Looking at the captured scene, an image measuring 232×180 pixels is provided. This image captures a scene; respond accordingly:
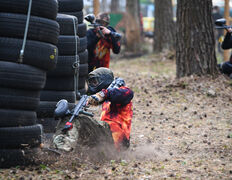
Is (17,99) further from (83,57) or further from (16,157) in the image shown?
(83,57)

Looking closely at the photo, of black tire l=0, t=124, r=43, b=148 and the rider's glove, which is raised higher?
the rider's glove

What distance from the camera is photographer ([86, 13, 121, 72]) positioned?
376 inches

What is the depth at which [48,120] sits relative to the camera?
732 centimetres

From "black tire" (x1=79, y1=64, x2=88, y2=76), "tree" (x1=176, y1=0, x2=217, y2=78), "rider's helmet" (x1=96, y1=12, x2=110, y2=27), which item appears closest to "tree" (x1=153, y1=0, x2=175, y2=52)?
"tree" (x1=176, y1=0, x2=217, y2=78)

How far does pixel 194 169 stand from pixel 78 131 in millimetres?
1529

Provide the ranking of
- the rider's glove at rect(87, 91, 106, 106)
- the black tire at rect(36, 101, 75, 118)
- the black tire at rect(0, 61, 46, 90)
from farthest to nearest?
1. the black tire at rect(36, 101, 75, 118)
2. the rider's glove at rect(87, 91, 106, 106)
3. the black tire at rect(0, 61, 46, 90)

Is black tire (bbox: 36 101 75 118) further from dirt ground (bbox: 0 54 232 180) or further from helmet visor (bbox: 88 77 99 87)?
dirt ground (bbox: 0 54 232 180)

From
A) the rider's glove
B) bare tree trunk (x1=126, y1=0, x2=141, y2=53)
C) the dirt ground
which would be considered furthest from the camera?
bare tree trunk (x1=126, y1=0, x2=141, y2=53)

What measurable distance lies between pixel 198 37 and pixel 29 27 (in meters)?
6.77

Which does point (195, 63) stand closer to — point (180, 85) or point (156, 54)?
point (180, 85)

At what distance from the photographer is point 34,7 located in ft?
16.9

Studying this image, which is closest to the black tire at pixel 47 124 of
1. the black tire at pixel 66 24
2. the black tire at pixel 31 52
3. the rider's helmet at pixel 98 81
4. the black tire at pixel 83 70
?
the rider's helmet at pixel 98 81

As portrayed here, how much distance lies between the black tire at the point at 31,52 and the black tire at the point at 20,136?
77cm

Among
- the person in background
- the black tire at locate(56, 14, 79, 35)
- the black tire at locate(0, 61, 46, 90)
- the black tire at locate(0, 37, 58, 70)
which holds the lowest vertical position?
the person in background
